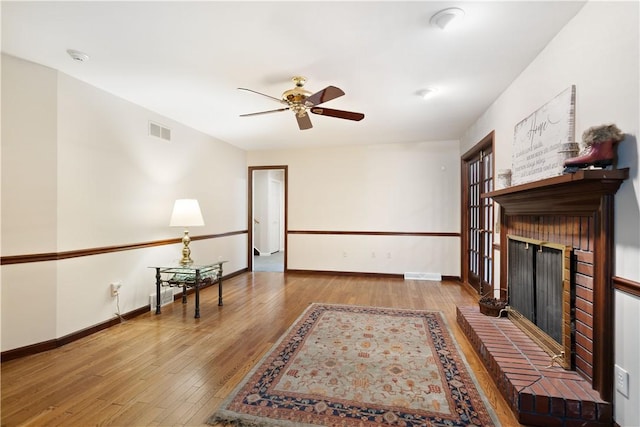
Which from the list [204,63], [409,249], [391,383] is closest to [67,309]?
[204,63]

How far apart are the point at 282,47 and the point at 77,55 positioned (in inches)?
65.5

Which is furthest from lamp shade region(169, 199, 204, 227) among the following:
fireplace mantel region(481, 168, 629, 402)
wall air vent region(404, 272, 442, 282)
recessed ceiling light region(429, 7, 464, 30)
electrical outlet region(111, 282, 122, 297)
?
wall air vent region(404, 272, 442, 282)

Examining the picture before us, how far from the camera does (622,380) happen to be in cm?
156

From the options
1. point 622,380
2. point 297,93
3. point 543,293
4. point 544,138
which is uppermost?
point 297,93

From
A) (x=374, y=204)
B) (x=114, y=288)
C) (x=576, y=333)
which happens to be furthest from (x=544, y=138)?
(x=114, y=288)

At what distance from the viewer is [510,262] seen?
3.02 metres

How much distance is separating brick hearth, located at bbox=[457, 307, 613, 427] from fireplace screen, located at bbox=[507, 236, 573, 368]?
11cm

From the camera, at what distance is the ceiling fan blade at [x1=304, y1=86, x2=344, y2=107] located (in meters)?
2.50

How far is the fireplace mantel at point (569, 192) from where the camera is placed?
1585mm

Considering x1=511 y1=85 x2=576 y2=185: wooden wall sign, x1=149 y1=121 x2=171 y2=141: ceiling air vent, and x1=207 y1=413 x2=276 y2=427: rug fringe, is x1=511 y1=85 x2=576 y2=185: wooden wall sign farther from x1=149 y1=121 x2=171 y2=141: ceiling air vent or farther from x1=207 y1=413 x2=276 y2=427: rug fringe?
x1=149 y1=121 x2=171 y2=141: ceiling air vent

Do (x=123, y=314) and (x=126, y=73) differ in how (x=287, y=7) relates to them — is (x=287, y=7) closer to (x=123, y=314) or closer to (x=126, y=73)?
(x=126, y=73)

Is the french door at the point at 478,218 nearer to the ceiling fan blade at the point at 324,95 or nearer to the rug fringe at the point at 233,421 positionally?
the ceiling fan blade at the point at 324,95

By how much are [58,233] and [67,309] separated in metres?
0.71

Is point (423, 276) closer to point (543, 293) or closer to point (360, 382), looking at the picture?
point (543, 293)
